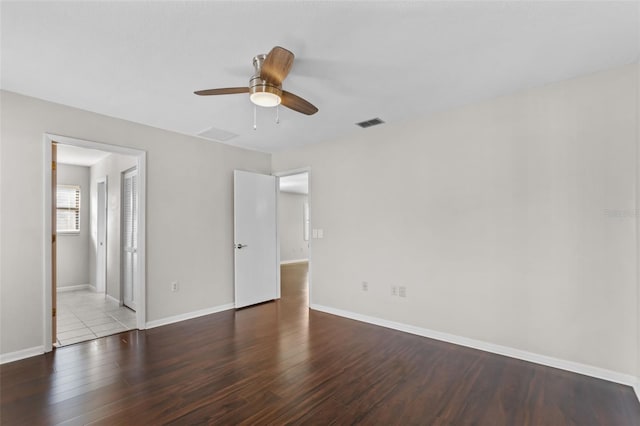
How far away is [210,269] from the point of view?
4.41 meters

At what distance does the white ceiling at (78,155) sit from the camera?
4840 mm

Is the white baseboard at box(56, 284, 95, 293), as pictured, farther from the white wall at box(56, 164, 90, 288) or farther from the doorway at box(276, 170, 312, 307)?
the doorway at box(276, 170, 312, 307)

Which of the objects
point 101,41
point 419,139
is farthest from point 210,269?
point 419,139

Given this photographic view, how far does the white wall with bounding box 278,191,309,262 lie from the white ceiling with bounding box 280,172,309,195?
372 mm

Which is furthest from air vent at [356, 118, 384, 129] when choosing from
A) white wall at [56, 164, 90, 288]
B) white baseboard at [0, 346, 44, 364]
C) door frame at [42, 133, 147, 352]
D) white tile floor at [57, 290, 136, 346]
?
white wall at [56, 164, 90, 288]

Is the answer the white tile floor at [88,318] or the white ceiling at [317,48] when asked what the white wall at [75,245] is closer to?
the white tile floor at [88,318]

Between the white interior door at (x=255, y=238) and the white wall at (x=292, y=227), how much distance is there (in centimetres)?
477

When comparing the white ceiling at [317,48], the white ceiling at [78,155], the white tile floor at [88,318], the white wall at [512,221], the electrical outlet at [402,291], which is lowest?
the white tile floor at [88,318]

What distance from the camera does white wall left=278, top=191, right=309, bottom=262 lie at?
395 inches

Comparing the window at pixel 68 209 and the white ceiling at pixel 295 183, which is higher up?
the white ceiling at pixel 295 183

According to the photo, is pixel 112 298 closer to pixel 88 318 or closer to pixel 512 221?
pixel 88 318

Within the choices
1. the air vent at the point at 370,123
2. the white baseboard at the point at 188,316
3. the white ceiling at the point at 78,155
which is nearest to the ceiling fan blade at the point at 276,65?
the air vent at the point at 370,123

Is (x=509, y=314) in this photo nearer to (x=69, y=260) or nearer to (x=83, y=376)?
(x=83, y=376)

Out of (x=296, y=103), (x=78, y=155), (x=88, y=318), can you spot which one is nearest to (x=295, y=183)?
(x=78, y=155)
